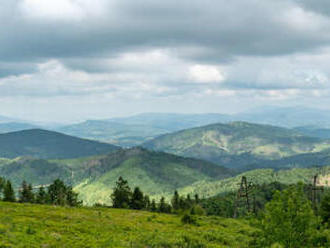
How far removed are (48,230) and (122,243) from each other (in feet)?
35.4

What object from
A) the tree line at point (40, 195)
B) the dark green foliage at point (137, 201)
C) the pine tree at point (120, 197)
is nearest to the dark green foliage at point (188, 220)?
the tree line at point (40, 195)

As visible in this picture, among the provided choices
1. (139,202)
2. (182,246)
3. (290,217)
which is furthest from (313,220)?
(139,202)

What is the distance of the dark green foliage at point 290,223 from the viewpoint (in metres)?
32.2

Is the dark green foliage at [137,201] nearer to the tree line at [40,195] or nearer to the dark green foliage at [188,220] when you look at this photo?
the tree line at [40,195]

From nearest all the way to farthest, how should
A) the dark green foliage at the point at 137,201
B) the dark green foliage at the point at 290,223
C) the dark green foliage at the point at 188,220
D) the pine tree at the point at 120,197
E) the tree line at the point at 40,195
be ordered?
the dark green foliage at the point at 290,223, the dark green foliage at the point at 188,220, the tree line at the point at 40,195, the pine tree at the point at 120,197, the dark green foliage at the point at 137,201

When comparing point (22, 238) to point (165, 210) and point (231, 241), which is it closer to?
point (231, 241)

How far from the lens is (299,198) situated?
110 ft

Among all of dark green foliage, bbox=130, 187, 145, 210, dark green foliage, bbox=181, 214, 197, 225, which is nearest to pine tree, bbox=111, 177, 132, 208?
dark green foliage, bbox=130, 187, 145, 210

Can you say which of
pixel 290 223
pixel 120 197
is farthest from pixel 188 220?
pixel 120 197

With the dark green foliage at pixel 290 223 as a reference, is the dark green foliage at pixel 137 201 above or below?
below

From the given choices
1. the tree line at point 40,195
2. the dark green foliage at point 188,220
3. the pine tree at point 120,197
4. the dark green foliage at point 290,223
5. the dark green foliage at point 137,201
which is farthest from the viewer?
the dark green foliage at point 137,201

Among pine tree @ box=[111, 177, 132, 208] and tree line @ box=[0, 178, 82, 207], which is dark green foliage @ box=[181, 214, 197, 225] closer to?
tree line @ box=[0, 178, 82, 207]

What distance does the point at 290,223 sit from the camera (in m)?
32.3

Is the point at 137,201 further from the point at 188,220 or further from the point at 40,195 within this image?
the point at 188,220
